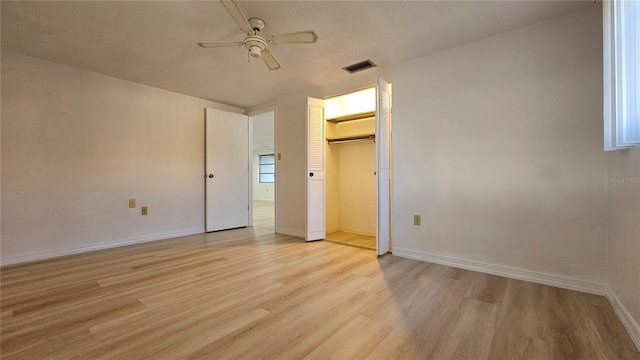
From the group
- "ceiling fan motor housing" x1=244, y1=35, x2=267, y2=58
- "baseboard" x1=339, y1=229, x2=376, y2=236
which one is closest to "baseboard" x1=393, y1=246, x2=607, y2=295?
"baseboard" x1=339, y1=229, x2=376, y2=236

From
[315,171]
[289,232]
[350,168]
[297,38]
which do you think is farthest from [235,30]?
[289,232]

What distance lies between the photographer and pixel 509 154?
2301 mm

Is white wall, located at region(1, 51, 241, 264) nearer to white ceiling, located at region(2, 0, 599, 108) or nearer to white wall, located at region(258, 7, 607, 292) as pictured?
white ceiling, located at region(2, 0, 599, 108)

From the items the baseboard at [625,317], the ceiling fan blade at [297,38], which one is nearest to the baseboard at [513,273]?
the baseboard at [625,317]

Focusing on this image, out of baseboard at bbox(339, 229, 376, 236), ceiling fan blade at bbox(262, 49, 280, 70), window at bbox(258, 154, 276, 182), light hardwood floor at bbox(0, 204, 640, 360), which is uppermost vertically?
ceiling fan blade at bbox(262, 49, 280, 70)

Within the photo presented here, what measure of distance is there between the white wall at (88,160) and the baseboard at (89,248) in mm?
11

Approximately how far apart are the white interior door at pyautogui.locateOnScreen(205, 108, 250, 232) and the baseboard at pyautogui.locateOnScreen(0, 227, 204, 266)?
415mm

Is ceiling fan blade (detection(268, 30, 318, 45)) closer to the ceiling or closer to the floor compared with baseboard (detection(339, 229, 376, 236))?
closer to the ceiling

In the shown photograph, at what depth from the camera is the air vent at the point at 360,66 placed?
2945 millimetres

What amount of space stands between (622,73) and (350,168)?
119 inches

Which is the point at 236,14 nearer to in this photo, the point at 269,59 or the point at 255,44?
the point at 255,44

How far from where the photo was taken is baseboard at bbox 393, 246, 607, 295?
1.96 metres

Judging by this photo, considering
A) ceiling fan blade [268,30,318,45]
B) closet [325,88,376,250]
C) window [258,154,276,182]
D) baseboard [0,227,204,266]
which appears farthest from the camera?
window [258,154,276,182]

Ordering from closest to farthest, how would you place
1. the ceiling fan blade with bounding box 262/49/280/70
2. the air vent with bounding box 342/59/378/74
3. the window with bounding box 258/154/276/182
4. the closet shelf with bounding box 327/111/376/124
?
the ceiling fan blade with bounding box 262/49/280/70, the air vent with bounding box 342/59/378/74, the closet shelf with bounding box 327/111/376/124, the window with bounding box 258/154/276/182
